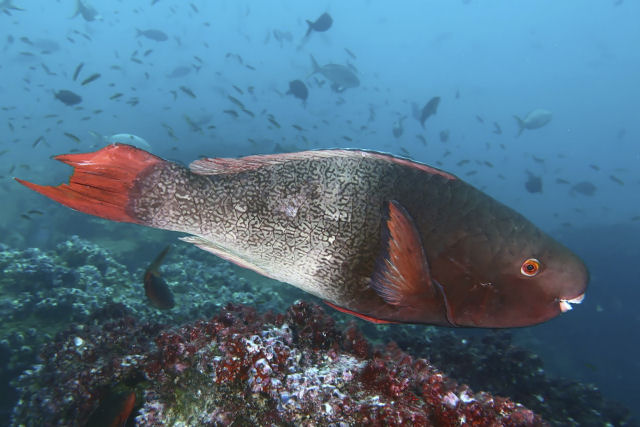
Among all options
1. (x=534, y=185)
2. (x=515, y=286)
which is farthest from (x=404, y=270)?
(x=534, y=185)

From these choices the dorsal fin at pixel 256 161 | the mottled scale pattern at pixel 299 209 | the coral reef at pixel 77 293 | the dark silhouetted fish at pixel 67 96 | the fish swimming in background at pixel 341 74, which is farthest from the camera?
the fish swimming in background at pixel 341 74

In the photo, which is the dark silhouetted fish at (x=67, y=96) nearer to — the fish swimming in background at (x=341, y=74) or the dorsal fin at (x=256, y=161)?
the dorsal fin at (x=256, y=161)

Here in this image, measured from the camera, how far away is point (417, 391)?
6.08ft

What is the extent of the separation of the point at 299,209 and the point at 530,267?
50.7 inches

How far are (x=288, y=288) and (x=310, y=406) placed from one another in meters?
9.35

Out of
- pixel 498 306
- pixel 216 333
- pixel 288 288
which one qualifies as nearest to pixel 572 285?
pixel 498 306

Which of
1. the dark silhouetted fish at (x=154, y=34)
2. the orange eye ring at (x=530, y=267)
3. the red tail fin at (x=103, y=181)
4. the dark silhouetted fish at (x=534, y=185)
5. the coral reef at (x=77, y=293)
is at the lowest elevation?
the coral reef at (x=77, y=293)

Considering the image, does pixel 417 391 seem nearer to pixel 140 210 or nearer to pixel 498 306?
pixel 498 306

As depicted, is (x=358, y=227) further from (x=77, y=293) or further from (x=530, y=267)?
(x=77, y=293)

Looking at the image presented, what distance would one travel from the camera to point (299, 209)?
75.7 inches

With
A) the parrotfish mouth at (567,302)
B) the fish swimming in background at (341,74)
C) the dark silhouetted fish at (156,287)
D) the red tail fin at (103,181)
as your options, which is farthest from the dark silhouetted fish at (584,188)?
the red tail fin at (103,181)

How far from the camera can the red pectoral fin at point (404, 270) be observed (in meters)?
1.70

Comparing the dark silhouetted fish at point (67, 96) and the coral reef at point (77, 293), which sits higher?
the dark silhouetted fish at point (67, 96)

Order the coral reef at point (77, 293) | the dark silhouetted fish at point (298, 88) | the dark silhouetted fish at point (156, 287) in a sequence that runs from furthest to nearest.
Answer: the dark silhouetted fish at point (298, 88) → the coral reef at point (77, 293) → the dark silhouetted fish at point (156, 287)
